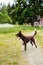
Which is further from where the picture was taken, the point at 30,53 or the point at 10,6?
the point at 10,6

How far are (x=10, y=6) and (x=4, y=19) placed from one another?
19427mm

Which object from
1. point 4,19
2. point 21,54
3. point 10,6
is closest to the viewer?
point 21,54

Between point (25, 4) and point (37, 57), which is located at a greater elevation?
point (37, 57)

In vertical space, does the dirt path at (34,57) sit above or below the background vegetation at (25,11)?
above

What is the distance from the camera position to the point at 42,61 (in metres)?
11.0

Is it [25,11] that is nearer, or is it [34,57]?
[34,57]

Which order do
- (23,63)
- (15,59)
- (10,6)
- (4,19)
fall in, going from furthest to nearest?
(10,6)
(4,19)
(15,59)
(23,63)

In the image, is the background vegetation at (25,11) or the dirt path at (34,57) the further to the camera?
the background vegetation at (25,11)

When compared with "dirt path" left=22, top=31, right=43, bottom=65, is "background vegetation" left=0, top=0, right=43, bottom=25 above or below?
below

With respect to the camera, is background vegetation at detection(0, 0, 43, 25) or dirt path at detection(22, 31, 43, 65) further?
background vegetation at detection(0, 0, 43, 25)

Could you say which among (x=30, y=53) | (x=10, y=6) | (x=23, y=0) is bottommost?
(x=10, y=6)

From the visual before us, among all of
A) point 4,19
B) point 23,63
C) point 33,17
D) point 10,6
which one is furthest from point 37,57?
point 10,6

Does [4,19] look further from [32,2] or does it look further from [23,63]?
[23,63]

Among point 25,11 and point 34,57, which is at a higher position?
point 34,57
